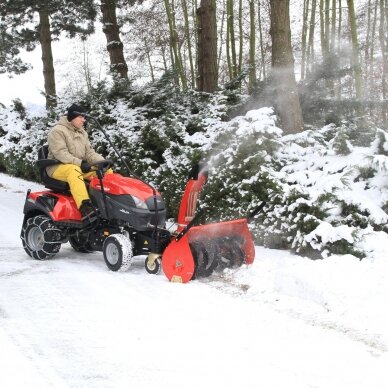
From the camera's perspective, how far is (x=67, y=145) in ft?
Result: 20.0

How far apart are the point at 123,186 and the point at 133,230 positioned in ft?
1.62

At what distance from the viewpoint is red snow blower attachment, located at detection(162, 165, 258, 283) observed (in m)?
4.97

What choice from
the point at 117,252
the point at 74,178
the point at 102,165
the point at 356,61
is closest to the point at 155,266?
the point at 117,252

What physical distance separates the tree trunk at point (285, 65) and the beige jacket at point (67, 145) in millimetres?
4067

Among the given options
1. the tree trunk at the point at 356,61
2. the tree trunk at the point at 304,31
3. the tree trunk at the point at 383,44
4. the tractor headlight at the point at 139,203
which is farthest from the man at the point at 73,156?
the tree trunk at the point at 383,44

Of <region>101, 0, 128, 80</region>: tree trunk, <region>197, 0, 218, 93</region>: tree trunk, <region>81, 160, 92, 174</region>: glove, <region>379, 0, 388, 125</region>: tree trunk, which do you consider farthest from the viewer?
<region>379, 0, 388, 125</region>: tree trunk

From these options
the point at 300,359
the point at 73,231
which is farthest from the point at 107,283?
the point at 300,359

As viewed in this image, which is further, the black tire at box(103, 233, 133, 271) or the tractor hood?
the tractor hood

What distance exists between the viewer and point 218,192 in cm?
794

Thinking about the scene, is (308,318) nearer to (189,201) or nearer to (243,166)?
(189,201)

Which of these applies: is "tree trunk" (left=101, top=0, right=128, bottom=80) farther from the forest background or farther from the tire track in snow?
the tire track in snow

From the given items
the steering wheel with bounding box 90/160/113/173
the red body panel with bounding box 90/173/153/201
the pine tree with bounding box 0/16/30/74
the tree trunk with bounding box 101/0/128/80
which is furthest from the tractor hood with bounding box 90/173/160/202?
the pine tree with bounding box 0/16/30/74

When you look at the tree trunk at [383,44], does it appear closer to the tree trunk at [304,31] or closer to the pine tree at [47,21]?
the tree trunk at [304,31]

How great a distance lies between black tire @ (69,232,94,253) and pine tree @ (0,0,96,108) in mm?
10313
